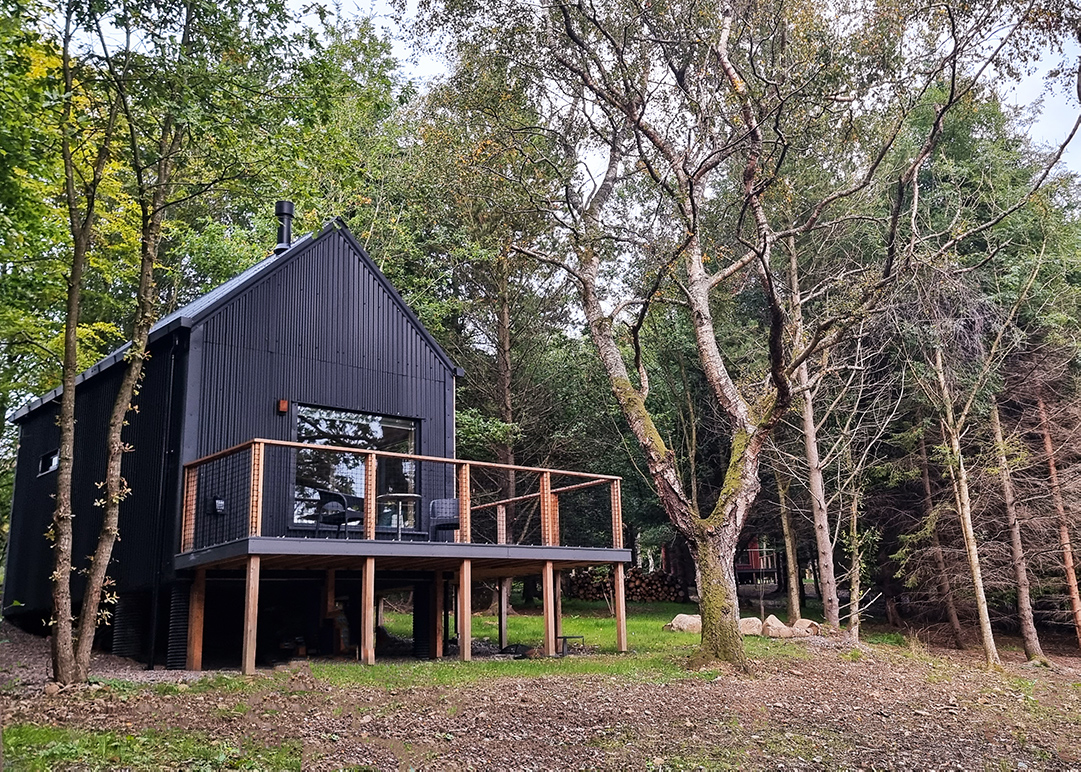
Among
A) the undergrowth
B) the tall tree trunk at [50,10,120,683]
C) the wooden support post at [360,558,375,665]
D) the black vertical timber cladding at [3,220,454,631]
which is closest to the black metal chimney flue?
the black vertical timber cladding at [3,220,454,631]

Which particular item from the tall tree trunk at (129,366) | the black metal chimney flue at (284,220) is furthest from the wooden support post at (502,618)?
the black metal chimney flue at (284,220)

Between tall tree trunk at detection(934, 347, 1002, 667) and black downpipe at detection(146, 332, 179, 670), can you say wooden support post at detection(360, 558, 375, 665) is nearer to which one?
black downpipe at detection(146, 332, 179, 670)

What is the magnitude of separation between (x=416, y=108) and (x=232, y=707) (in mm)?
18081

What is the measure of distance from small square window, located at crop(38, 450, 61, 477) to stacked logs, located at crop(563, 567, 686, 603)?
14.7 meters

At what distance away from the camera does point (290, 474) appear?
10.7m

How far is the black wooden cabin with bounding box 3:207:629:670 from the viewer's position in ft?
32.3

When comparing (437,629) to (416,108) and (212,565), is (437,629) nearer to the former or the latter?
(212,565)

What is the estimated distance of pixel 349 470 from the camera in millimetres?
11164

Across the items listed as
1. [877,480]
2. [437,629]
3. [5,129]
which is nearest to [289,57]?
[5,129]

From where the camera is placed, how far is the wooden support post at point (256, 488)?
877 centimetres

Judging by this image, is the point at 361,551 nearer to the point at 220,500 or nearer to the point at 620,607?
the point at 220,500

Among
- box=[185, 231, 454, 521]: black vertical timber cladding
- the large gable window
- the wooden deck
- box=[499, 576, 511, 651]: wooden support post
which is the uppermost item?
box=[185, 231, 454, 521]: black vertical timber cladding

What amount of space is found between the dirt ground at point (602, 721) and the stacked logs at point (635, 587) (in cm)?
1524

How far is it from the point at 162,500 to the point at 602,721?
6395mm
